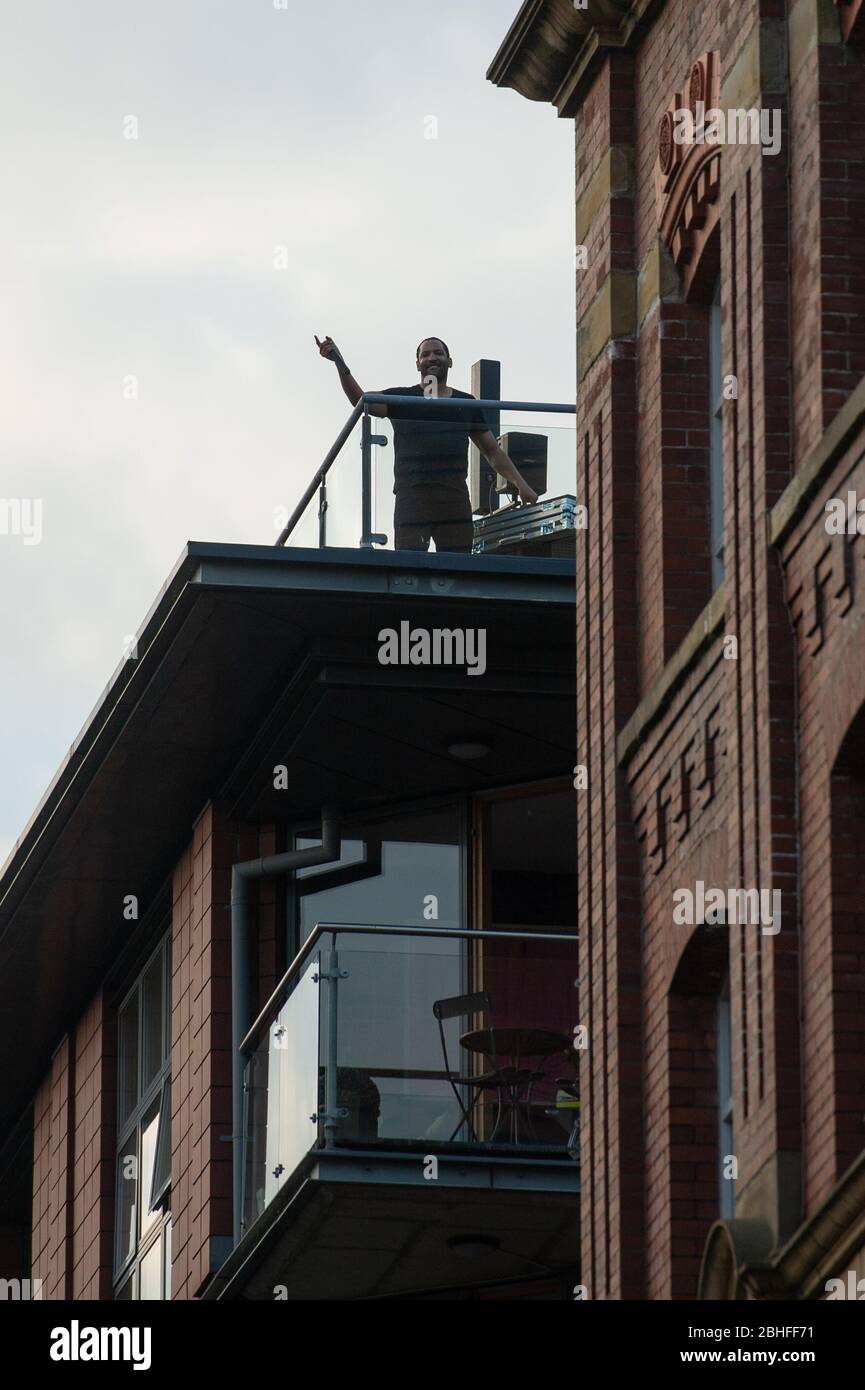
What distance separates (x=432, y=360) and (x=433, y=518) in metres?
1.22

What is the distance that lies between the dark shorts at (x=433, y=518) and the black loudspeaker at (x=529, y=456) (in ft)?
1.02

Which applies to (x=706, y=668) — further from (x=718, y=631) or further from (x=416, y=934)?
(x=416, y=934)

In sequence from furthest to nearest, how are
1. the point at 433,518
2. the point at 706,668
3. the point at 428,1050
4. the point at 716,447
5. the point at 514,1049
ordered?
the point at 433,518
the point at 514,1049
the point at 428,1050
the point at 716,447
the point at 706,668

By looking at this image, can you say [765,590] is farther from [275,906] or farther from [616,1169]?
[275,906]

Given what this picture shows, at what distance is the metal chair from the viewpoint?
20438mm

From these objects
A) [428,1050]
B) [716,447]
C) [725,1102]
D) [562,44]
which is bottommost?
[725,1102]

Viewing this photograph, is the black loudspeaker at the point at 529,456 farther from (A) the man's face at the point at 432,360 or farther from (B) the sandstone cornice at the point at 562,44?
(B) the sandstone cornice at the point at 562,44

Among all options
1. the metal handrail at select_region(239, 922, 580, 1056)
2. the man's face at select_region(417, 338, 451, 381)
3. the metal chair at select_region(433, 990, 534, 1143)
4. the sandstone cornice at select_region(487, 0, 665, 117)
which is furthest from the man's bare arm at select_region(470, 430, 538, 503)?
the metal chair at select_region(433, 990, 534, 1143)

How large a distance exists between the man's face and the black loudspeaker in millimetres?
876

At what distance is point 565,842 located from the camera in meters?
23.5

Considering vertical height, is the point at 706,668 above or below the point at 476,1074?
above

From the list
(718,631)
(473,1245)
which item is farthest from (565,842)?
(718,631)

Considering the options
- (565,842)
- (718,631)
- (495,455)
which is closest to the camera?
(718,631)

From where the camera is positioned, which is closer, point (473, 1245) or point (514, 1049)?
point (514, 1049)
